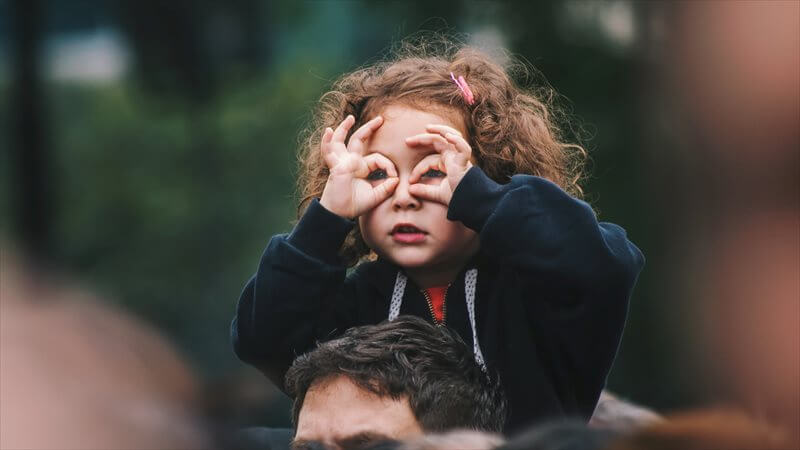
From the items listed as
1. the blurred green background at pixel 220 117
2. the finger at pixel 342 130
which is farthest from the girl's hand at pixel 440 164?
the blurred green background at pixel 220 117

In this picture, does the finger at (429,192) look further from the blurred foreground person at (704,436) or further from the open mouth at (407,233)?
the blurred foreground person at (704,436)

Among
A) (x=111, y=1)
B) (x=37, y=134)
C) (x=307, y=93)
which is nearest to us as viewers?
(x=37, y=134)

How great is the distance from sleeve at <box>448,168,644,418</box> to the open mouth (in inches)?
2.0

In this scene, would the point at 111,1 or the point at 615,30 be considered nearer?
the point at 615,30

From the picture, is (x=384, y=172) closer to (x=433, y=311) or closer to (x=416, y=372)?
(x=433, y=311)

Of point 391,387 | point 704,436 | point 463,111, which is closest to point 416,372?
point 391,387

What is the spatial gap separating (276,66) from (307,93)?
0.43 ft

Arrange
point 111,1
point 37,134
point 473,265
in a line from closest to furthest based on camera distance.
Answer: point 473,265, point 37,134, point 111,1

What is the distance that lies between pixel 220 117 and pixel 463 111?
1971 mm

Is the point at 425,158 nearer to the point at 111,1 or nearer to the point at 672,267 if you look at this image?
the point at 672,267

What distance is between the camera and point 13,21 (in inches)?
70.6

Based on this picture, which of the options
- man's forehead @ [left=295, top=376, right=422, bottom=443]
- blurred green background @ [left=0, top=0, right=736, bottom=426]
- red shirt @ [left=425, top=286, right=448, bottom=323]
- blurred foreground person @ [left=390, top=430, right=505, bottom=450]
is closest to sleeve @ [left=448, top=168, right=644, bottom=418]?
red shirt @ [left=425, top=286, right=448, bottom=323]

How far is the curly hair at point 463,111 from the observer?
1170mm

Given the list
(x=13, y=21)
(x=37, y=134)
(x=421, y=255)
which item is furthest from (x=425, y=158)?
(x=13, y=21)
